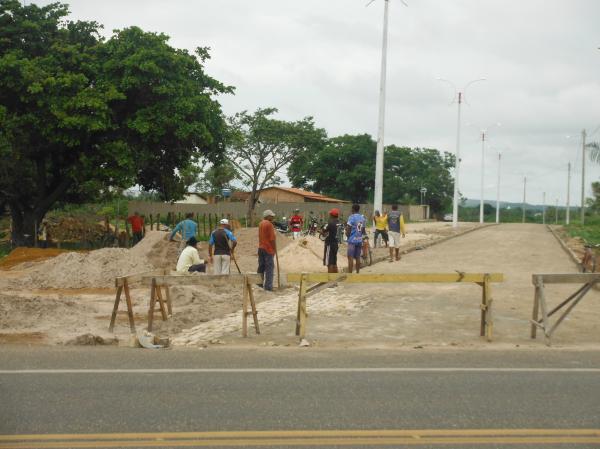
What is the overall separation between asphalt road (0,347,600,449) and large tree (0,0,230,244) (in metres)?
17.6

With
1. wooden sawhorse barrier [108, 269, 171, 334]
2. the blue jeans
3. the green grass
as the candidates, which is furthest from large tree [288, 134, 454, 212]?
wooden sawhorse barrier [108, 269, 171, 334]

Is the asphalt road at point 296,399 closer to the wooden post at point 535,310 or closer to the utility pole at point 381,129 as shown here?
the wooden post at point 535,310

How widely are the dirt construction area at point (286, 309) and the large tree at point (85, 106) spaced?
5.59 metres

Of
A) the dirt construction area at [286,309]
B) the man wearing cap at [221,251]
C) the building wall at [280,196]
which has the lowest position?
the dirt construction area at [286,309]

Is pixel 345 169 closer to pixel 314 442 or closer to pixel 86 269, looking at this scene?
pixel 86 269

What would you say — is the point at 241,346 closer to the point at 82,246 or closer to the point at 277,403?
the point at 277,403

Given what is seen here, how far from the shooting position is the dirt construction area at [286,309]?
34.2 feet

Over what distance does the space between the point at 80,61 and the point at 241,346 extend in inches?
787

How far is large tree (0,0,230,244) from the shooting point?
1002 inches

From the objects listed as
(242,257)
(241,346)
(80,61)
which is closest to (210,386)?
(241,346)

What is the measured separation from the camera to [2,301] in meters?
12.0

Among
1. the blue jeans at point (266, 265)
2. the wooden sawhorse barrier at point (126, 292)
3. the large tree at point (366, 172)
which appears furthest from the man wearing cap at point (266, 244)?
the large tree at point (366, 172)

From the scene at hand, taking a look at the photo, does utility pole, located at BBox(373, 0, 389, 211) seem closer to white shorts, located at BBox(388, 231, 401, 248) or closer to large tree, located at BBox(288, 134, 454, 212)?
white shorts, located at BBox(388, 231, 401, 248)

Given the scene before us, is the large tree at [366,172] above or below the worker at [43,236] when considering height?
above
